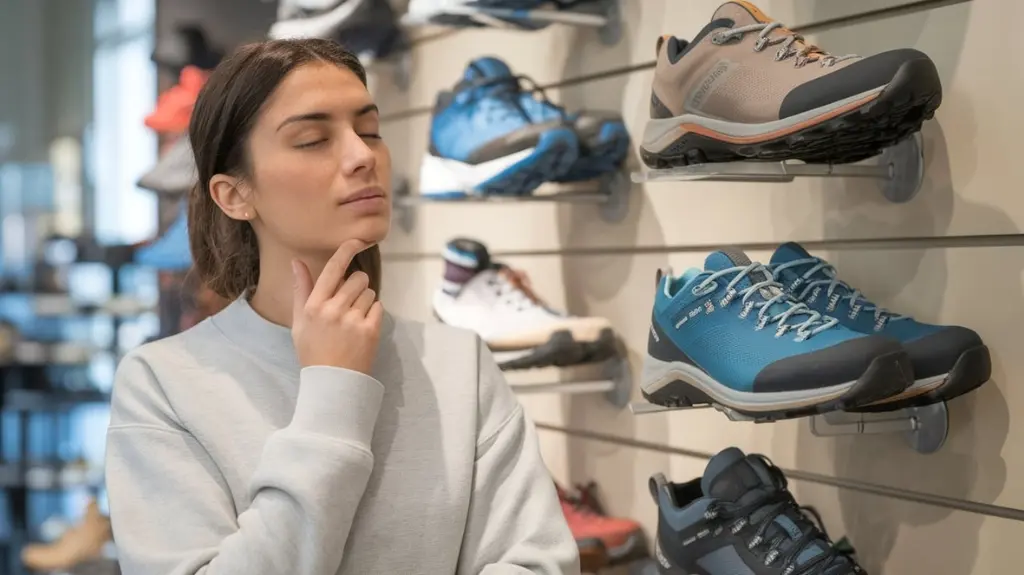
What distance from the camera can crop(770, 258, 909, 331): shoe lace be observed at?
4.36 ft

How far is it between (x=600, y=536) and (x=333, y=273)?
34.1 inches

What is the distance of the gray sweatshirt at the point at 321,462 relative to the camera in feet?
3.65

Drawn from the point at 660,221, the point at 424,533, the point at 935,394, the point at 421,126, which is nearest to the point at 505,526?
the point at 424,533

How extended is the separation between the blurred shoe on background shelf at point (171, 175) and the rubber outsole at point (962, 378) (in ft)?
5.98

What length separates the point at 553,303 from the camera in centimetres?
217

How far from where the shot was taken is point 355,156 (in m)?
1.24

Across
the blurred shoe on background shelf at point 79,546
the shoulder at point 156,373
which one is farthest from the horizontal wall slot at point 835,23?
the blurred shoe on background shelf at point 79,546

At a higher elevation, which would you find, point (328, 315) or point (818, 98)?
point (818, 98)

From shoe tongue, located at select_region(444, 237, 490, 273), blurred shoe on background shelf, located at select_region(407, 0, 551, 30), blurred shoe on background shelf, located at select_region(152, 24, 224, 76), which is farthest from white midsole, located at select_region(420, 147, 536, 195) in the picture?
blurred shoe on background shelf, located at select_region(152, 24, 224, 76)

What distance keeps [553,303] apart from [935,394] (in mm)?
1001

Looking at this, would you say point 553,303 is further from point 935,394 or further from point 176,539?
point 176,539

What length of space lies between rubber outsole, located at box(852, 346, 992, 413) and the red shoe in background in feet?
2.30

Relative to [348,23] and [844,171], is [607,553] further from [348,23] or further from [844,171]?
[348,23]

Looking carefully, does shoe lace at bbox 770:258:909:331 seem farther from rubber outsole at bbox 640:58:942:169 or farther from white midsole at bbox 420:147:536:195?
white midsole at bbox 420:147:536:195
